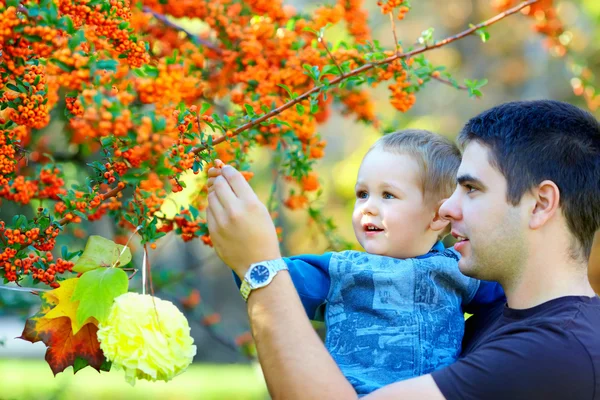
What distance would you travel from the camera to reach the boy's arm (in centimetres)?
183

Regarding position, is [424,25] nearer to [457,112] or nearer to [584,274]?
[457,112]

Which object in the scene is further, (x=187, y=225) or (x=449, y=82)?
(x=449, y=82)

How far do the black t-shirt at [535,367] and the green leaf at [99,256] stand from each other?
2.43 ft

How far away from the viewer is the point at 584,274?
1696mm

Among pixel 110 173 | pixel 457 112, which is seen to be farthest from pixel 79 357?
pixel 457 112

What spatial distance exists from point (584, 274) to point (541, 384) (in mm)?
343

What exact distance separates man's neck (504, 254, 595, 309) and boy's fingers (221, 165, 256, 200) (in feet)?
2.08

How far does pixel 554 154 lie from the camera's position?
1.67 meters

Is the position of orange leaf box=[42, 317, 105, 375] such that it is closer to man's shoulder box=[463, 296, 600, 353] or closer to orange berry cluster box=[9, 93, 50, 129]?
orange berry cluster box=[9, 93, 50, 129]

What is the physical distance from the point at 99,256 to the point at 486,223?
870mm

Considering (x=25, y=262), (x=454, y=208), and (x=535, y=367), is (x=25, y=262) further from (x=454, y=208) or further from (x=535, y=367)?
(x=535, y=367)

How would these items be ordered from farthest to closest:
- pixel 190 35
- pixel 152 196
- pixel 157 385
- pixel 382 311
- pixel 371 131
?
1. pixel 157 385
2. pixel 371 131
3. pixel 190 35
4. pixel 382 311
5. pixel 152 196

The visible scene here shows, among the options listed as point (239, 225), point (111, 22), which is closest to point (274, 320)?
point (239, 225)

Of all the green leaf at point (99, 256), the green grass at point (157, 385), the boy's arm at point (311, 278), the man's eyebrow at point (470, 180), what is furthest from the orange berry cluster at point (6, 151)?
the green grass at point (157, 385)
